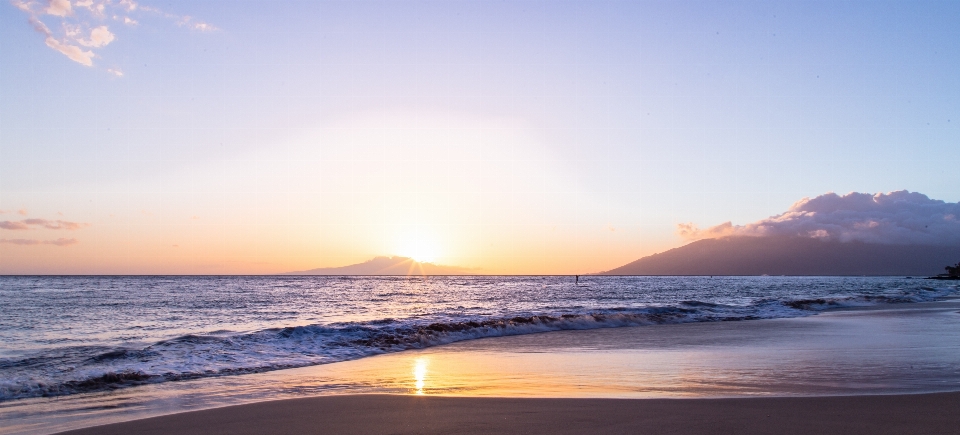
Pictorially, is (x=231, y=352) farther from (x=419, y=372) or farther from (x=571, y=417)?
(x=571, y=417)

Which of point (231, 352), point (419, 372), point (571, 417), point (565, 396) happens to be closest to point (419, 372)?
point (419, 372)

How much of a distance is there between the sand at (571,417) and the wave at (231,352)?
4910 mm

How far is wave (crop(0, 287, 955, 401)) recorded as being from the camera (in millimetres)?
12180

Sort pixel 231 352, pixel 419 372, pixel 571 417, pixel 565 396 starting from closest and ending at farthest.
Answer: pixel 571 417
pixel 565 396
pixel 419 372
pixel 231 352

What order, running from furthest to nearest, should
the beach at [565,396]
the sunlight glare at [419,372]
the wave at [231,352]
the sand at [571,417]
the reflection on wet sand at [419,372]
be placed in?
the wave at [231,352] → the sunlight glare at [419,372] → the reflection on wet sand at [419,372] → the beach at [565,396] → the sand at [571,417]

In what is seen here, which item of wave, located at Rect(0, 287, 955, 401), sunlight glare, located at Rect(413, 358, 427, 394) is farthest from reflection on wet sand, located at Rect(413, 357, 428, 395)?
wave, located at Rect(0, 287, 955, 401)

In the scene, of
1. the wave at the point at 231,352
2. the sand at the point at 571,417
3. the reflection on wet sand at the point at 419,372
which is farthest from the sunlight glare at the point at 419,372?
the wave at the point at 231,352

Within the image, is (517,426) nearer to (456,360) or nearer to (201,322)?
(456,360)

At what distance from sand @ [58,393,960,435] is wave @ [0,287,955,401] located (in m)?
4.91

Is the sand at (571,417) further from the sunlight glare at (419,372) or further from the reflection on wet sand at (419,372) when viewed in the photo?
the sunlight glare at (419,372)

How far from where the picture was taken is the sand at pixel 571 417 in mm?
7129

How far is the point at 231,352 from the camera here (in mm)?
16188

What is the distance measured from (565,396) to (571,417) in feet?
5.64

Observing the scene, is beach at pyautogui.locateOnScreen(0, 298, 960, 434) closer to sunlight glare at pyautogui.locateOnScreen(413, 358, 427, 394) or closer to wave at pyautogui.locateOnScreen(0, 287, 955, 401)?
sunlight glare at pyautogui.locateOnScreen(413, 358, 427, 394)
